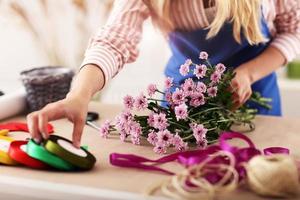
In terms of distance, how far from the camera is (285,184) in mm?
721

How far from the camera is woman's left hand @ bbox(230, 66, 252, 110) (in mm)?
1075

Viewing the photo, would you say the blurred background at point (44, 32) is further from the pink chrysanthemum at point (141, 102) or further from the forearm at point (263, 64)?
the pink chrysanthemum at point (141, 102)

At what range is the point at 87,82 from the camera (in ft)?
3.31

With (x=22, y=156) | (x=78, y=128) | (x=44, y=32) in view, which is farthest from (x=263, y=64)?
A: (x=44, y=32)

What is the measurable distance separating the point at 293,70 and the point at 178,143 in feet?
4.45

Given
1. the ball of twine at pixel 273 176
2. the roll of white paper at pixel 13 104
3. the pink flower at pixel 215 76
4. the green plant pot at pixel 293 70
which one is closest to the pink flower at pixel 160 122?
the pink flower at pixel 215 76

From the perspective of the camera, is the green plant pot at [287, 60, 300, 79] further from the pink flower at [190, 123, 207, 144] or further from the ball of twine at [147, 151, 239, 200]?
the ball of twine at [147, 151, 239, 200]

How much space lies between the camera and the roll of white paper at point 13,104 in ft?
4.05

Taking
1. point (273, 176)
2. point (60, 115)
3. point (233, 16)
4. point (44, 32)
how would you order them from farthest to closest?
point (44, 32), point (233, 16), point (60, 115), point (273, 176)

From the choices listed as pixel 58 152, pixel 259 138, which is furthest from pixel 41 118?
pixel 259 138

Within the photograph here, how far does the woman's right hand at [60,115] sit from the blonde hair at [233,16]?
0.33m

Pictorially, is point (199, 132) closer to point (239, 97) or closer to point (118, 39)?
point (239, 97)

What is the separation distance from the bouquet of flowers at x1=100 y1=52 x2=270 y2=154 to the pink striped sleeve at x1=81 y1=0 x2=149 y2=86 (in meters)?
0.12

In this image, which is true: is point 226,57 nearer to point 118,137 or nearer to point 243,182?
point 118,137
